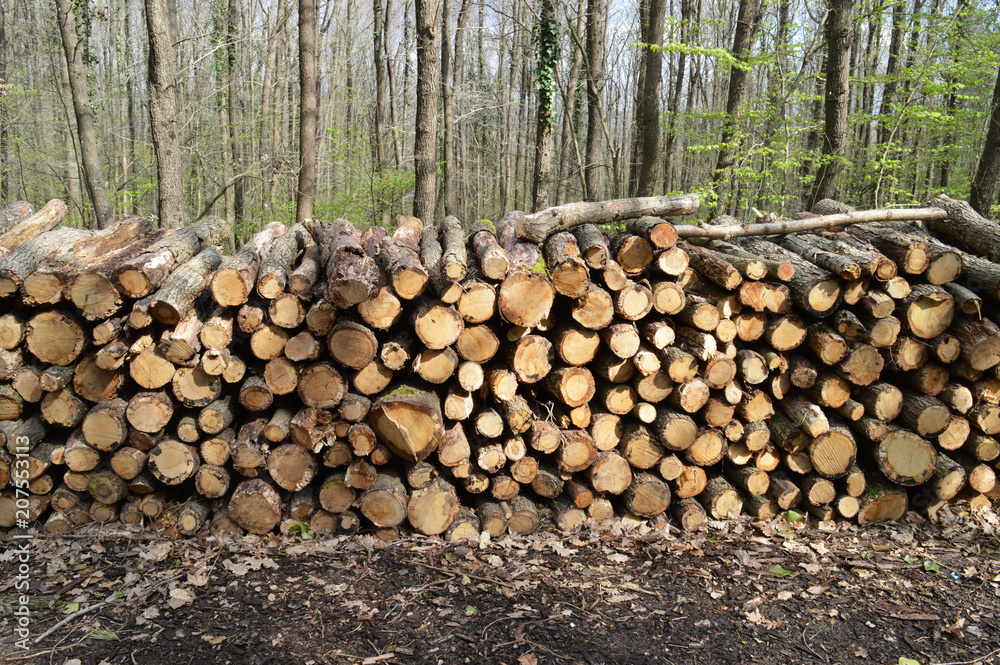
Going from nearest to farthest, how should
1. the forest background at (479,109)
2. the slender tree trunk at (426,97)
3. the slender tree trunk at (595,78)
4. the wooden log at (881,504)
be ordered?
1. the wooden log at (881,504)
2. the slender tree trunk at (426,97)
3. the forest background at (479,109)
4. the slender tree trunk at (595,78)

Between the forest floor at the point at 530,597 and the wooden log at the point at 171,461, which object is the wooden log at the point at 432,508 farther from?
the wooden log at the point at 171,461

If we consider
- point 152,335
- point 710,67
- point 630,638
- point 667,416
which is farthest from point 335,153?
point 710,67

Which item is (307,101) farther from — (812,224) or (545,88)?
(812,224)

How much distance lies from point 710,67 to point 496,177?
9.22m

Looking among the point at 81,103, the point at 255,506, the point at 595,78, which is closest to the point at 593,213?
the point at 255,506

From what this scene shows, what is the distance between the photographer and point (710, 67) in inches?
854

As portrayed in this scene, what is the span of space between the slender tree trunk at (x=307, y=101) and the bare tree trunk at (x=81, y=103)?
11.5 ft

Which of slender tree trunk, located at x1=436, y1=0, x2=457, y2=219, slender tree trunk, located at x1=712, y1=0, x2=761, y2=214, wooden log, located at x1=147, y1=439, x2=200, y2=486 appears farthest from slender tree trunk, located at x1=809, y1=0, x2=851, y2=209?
wooden log, located at x1=147, y1=439, x2=200, y2=486

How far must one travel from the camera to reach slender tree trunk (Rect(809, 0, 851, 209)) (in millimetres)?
8344

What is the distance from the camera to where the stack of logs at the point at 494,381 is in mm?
3869

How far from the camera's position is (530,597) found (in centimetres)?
345

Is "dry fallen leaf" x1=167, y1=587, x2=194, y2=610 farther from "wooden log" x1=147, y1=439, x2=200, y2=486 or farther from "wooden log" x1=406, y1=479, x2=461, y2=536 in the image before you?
"wooden log" x1=406, y1=479, x2=461, y2=536

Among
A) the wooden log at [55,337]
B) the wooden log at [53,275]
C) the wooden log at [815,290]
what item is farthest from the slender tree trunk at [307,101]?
the wooden log at [815,290]

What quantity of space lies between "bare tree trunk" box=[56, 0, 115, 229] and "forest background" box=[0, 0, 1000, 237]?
0.03 meters
